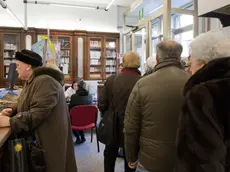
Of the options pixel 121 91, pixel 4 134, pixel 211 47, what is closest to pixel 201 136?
pixel 211 47

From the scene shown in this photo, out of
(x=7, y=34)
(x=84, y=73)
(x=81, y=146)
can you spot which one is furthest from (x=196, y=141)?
(x=7, y=34)

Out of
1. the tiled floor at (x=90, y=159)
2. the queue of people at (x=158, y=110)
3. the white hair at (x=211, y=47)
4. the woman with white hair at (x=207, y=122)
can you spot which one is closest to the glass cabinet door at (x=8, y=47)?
the tiled floor at (x=90, y=159)

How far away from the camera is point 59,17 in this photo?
6.89 meters

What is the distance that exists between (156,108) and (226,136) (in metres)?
0.57

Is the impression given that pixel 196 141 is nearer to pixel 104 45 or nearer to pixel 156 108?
pixel 156 108

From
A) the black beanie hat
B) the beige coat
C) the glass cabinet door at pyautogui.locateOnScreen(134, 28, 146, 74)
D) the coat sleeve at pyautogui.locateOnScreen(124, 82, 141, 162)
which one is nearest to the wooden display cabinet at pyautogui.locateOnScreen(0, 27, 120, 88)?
the glass cabinet door at pyautogui.locateOnScreen(134, 28, 146, 74)

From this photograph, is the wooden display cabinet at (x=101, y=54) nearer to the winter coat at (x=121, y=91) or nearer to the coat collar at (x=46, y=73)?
the winter coat at (x=121, y=91)

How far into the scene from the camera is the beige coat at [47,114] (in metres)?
1.68

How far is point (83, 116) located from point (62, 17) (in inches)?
157

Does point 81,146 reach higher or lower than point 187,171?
lower

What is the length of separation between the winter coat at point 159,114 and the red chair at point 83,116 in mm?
2471

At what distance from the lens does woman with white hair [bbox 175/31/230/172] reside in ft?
3.20

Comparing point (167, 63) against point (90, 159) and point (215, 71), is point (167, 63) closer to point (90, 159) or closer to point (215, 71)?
point (215, 71)

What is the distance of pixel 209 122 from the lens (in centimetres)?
98
